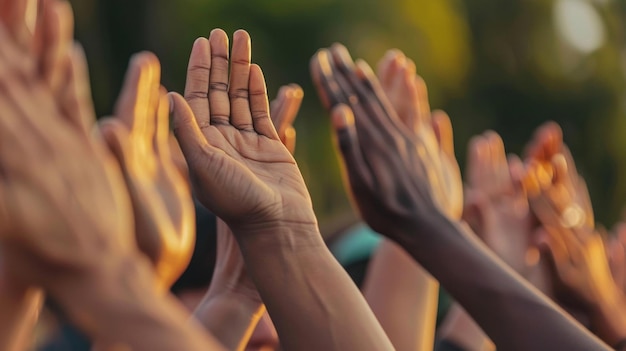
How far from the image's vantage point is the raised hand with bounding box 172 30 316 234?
1926 millimetres

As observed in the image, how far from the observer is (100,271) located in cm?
139

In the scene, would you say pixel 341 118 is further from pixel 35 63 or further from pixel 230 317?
pixel 35 63

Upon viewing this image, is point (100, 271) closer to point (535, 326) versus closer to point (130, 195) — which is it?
point (130, 195)

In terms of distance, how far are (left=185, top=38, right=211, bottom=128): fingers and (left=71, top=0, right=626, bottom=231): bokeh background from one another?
899 cm

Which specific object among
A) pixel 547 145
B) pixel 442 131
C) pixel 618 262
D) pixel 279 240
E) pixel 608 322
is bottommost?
pixel 618 262

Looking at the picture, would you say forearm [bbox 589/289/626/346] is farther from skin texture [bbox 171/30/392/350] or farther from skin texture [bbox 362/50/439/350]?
skin texture [bbox 171/30/392/350]

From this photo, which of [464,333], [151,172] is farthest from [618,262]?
[151,172]

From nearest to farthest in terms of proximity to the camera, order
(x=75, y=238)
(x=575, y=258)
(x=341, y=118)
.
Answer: (x=75, y=238) → (x=341, y=118) → (x=575, y=258)

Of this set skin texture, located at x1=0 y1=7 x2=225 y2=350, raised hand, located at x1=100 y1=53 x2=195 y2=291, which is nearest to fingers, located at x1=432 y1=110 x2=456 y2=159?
raised hand, located at x1=100 y1=53 x2=195 y2=291

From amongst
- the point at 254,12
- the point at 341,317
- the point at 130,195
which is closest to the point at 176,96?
the point at 130,195

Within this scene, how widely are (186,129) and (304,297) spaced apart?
36cm

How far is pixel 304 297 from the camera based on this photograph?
1.92 meters

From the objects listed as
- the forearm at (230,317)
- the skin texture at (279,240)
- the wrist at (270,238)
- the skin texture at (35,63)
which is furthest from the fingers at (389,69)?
the skin texture at (35,63)

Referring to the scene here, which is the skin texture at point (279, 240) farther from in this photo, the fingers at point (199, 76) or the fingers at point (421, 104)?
the fingers at point (421, 104)
